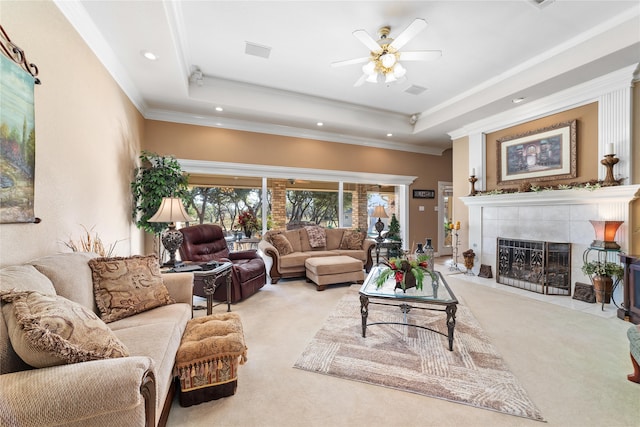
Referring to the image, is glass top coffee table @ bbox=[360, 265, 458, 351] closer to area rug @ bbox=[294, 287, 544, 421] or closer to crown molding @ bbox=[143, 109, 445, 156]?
area rug @ bbox=[294, 287, 544, 421]

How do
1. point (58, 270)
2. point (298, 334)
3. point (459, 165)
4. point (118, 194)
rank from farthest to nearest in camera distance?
point (459, 165), point (118, 194), point (298, 334), point (58, 270)

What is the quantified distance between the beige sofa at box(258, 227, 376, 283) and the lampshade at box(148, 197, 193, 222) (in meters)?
1.80

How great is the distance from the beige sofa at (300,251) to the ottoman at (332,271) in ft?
0.80

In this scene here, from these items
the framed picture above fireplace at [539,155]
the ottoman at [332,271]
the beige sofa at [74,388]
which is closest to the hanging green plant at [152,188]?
the ottoman at [332,271]

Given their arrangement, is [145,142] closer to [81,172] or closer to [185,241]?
[185,241]

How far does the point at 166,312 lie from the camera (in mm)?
1897

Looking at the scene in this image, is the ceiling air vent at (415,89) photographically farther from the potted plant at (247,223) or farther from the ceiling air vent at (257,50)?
the potted plant at (247,223)

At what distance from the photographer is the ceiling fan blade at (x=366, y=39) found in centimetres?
250

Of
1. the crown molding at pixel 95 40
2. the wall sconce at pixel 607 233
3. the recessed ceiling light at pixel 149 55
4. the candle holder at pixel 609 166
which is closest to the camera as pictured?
the crown molding at pixel 95 40

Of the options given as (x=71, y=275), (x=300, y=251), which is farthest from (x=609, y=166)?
(x=71, y=275)

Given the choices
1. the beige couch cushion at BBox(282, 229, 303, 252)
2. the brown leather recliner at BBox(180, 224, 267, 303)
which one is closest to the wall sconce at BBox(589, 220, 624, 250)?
the beige couch cushion at BBox(282, 229, 303, 252)

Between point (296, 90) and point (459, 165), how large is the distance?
368 cm

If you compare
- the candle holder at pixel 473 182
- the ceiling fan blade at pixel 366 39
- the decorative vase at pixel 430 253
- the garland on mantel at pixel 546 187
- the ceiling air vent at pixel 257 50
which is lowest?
the decorative vase at pixel 430 253

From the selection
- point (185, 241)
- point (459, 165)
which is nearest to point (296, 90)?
point (185, 241)
